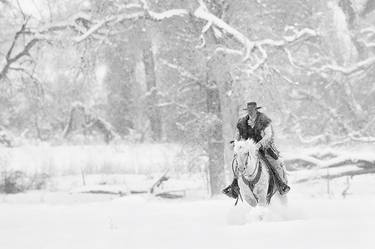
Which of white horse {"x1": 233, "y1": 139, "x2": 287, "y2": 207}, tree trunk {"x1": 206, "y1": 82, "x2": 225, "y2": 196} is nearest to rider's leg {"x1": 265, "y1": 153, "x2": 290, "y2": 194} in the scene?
white horse {"x1": 233, "y1": 139, "x2": 287, "y2": 207}

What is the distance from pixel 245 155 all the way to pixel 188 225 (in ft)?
6.11

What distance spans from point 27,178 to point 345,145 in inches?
443

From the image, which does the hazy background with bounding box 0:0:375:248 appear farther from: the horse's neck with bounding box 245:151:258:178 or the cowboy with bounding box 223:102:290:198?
the horse's neck with bounding box 245:151:258:178

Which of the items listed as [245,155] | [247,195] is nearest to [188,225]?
[247,195]

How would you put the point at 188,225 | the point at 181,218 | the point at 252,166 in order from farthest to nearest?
the point at 181,218
the point at 188,225
the point at 252,166

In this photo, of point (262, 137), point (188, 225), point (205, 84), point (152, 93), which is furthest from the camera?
point (152, 93)

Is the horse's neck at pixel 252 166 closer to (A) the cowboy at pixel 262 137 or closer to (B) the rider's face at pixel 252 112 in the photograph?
(A) the cowboy at pixel 262 137

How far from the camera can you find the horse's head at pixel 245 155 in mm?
11125

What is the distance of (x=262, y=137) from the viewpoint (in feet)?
38.4

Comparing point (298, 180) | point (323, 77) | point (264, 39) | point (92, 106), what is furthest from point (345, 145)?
point (92, 106)

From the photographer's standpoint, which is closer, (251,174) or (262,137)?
(251,174)

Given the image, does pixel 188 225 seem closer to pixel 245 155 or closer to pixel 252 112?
pixel 245 155

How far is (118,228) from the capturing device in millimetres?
12141

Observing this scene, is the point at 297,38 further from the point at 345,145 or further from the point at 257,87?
the point at 345,145
